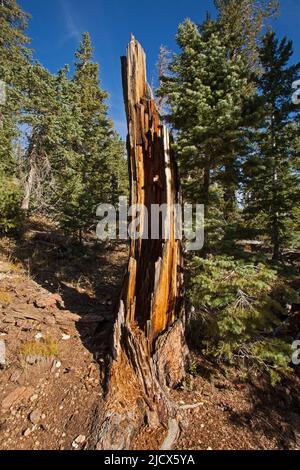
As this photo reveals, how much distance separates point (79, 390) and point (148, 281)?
2.43 metres

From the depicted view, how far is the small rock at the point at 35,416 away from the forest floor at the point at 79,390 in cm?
2

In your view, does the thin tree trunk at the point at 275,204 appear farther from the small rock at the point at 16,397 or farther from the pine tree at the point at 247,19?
the small rock at the point at 16,397

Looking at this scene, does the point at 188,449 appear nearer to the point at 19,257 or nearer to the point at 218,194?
the point at 218,194

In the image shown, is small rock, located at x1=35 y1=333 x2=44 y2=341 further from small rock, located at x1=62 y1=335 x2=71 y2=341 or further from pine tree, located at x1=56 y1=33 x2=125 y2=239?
pine tree, located at x1=56 y1=33 x2=125 y2=239

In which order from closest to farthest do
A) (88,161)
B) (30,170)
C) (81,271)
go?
(81,271), (30,170), (88,161)

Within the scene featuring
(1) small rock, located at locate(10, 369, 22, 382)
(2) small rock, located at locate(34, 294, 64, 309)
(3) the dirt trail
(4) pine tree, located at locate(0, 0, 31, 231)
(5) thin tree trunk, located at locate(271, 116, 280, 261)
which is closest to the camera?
(3) the dirt trail

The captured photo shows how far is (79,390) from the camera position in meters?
4.84

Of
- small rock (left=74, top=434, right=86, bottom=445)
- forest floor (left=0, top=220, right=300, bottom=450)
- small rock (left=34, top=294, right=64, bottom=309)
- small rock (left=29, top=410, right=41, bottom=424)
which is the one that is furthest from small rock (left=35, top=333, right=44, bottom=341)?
small rock (left=74, top=434, right=86, bottom=445)

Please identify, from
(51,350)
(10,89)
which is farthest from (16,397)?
(10,89)

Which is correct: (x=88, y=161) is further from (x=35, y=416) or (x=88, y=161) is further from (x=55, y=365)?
(x=35, y=416)

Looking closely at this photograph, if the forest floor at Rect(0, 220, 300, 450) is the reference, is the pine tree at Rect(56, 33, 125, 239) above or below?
above

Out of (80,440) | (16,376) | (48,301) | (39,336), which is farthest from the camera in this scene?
(48,301)

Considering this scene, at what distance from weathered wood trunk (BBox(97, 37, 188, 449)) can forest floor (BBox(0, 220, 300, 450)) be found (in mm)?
562

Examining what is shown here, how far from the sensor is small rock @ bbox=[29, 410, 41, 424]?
4.24 m
